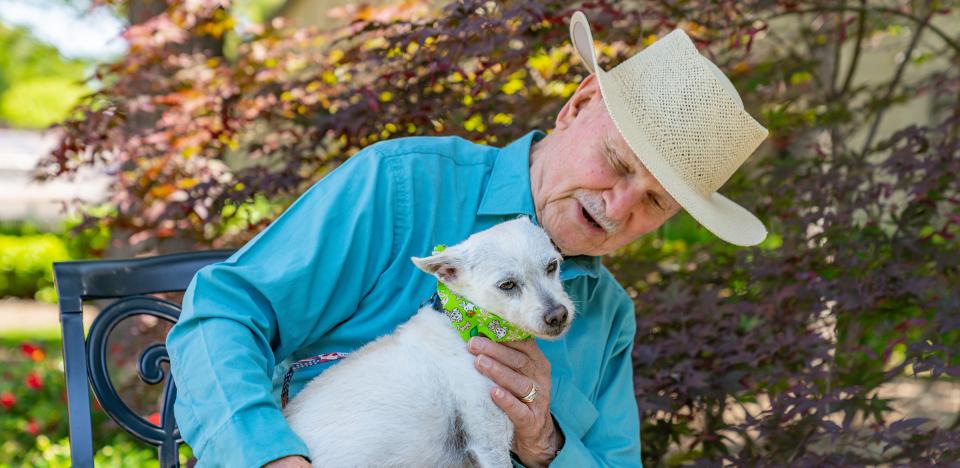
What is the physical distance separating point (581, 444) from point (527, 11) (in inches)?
67.7

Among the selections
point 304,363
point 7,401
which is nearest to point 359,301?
point 304,363

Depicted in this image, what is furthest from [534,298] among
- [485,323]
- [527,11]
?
[527,11]

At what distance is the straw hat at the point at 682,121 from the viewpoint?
245 cm

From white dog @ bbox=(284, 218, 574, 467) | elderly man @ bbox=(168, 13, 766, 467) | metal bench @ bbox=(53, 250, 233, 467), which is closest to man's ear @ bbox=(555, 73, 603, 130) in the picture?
elderly man @ bbox=(168, 13, 766, 467)

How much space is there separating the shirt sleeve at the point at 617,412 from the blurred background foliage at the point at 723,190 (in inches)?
24.3

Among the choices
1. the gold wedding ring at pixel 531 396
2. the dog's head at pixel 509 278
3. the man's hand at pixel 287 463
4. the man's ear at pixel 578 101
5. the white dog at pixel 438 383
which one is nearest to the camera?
the man's hand at pixel 287 463

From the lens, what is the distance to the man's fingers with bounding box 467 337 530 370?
2340mm

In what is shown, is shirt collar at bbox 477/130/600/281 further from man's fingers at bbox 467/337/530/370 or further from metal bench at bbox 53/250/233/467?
metal bench at bbox 53/250/233/467

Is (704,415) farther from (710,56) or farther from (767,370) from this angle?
(710,56)

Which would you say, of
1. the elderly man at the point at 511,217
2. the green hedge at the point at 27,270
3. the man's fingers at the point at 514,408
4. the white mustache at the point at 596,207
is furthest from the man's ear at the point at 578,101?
the green hedge at the point at 27,270

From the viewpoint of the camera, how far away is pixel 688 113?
251 cm

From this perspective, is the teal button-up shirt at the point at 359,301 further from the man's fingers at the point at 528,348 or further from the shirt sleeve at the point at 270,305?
the man's fingers at the point at 528,348

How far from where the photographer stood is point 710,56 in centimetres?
416

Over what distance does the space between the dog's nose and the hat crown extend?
550mm
